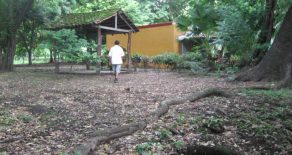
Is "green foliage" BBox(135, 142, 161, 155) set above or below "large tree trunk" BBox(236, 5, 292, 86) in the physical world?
below

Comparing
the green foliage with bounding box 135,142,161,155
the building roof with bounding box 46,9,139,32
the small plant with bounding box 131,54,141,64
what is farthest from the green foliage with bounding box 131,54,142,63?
the green foliage with bounding box 135,142,161,155

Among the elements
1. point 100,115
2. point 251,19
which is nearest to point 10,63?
point 251,19

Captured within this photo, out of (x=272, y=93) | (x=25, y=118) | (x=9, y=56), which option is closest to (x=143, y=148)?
(x=25, y=118)

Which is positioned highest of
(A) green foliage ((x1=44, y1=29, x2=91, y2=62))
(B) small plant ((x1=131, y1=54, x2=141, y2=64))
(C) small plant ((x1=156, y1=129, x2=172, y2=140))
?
(A) green foliage ((x1=44, y1=29, x2=91, y2=62))

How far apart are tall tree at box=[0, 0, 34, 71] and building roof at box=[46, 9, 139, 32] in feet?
6.55

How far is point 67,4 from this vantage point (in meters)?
27.8

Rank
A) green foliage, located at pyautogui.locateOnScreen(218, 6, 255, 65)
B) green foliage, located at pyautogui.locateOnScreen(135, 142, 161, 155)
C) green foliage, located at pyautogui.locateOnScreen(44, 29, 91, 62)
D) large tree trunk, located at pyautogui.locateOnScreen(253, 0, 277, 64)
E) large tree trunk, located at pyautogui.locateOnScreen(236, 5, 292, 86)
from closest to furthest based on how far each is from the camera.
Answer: green foliage, located at pyautogui.locateOnScreen(135, 142, 161, 155) < large tree trunk, located at pyautogui.locateOnScreen(236, 5, 292, 86) < large tree trunk, located at pyautogui.locateOnScreen(253, 0, 277, 64) < green foliage, located at pyautogui.locateOnScreen(218, 6, 255, 65) < green foliage, located at pyautogui.locateOnScreen(44, 29, 91, 62)

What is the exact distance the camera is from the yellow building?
24.4 m

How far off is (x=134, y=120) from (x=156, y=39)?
18.1m

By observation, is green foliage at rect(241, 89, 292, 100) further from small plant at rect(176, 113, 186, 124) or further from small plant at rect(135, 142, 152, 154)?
small plant at rect(135, 142, 152, 154)

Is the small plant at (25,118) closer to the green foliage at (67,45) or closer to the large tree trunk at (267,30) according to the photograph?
the large tree trunk at (267,30)

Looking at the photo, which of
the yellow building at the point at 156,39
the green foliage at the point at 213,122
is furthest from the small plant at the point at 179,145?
the yellow building at the point at 156,39

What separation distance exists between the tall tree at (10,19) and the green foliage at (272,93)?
12507 millimetres

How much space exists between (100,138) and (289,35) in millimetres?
7984
